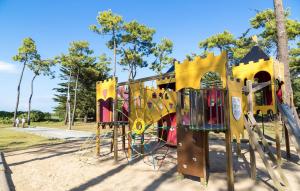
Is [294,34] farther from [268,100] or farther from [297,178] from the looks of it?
[297,178]

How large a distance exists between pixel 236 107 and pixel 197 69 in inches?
55.0

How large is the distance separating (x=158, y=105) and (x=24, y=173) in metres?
5.57

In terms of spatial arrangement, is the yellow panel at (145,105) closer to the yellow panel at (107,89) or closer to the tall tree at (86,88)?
the yellow panel at (107,89)

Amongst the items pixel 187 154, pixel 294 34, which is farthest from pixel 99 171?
pixel 294 34

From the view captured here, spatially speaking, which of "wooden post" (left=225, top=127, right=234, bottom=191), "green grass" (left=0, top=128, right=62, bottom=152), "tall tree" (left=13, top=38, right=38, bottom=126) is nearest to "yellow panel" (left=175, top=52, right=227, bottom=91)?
"wooden post" (left=225, top=127, right=234, bottom=191)

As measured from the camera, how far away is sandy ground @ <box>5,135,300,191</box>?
253 inches

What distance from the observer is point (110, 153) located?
1113 centimetres

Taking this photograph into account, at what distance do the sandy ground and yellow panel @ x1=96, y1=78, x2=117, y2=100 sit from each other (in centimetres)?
246

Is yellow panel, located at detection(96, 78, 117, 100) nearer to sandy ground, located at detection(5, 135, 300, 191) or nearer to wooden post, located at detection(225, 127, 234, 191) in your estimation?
sandy ground, located at detection(5, 135, 300, 191)

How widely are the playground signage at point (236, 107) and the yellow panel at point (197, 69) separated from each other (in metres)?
0.51

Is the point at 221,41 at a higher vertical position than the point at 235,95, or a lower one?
higher

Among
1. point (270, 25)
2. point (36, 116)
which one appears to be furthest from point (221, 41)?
point (36, 116)

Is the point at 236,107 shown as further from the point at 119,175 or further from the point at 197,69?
the point at 119,175

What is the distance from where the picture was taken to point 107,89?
34.7ft
